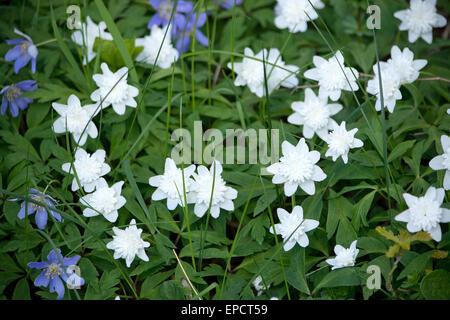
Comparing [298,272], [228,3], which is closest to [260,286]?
[298,272]

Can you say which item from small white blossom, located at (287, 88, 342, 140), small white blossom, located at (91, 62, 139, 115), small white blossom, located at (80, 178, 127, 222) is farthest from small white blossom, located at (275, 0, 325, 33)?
small white blossom, located at (80, 178, 127, 222)

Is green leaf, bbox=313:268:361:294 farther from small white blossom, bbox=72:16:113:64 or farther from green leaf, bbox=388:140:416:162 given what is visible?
small white blossom, bbox=72:16:113:64

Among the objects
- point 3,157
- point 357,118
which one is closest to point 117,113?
point 3,157

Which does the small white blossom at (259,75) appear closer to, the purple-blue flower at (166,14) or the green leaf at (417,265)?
the purple-blue flower at (166,14)

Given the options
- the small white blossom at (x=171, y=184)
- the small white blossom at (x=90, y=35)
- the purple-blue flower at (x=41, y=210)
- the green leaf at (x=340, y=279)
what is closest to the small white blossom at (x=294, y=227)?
the green leaf at (x=340, y=279)

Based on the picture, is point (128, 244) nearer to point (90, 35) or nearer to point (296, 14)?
point (90, 35)
